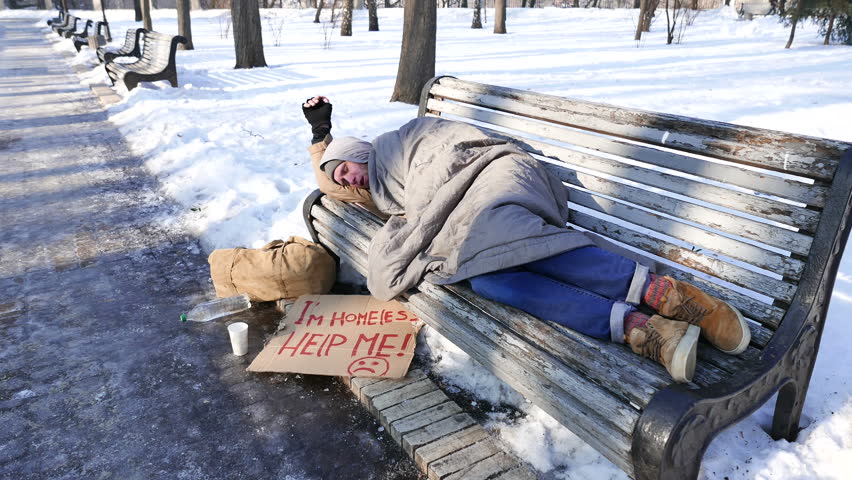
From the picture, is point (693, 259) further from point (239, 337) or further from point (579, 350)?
point (239, 337)

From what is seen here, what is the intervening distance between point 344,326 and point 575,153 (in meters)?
1.32

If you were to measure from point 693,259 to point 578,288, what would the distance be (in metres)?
0.47

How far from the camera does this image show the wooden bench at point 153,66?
331 inches

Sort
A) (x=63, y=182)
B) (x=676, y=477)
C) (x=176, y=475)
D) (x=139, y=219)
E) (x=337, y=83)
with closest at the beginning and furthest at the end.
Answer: (x=676, y=477) < (x=176, y=475) < (x=139, y=219) < (x=63, y=182) < (x=337, y=83)

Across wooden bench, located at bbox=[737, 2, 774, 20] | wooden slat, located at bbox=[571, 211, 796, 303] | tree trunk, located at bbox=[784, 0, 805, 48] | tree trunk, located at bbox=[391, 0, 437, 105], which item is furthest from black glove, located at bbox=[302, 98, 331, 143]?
wooden bench, located at bbox=[737, 2, 774, 20]

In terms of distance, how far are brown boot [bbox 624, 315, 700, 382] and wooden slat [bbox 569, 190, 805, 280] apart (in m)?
0.39

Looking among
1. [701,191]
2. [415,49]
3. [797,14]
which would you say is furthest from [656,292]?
[797,14]

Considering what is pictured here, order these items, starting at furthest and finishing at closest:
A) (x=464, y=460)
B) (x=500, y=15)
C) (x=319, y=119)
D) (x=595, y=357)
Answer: (x=500, y=15)
(x=319, y=119)
(x=464, y=460)
(x=595, y=357)

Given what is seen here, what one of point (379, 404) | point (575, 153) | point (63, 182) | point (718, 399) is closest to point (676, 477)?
point (718, 399)

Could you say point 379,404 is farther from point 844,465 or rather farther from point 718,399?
point 844,465

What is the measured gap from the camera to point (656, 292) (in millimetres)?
2004

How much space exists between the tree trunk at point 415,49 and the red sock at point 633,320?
559cm

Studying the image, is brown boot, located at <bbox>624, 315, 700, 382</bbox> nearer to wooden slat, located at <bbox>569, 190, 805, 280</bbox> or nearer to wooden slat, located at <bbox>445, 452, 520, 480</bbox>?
wooden slat, located at <bbox>569, 190, 805, 280</bbox>

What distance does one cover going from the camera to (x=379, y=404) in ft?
7.55
